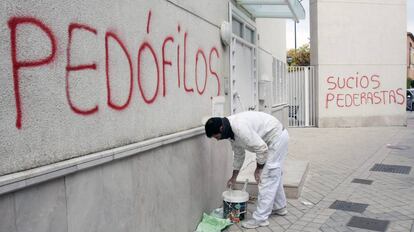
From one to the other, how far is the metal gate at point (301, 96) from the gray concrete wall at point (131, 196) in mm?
11085

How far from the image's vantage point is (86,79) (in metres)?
2.82

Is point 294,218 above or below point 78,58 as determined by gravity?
below

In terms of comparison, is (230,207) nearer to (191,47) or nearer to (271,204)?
(271,204)

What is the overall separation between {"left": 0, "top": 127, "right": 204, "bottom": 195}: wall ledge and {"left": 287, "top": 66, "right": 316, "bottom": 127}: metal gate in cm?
1283

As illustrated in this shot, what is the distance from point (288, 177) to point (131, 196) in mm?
3655

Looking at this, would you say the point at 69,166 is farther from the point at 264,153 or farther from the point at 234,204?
the point at 234,204

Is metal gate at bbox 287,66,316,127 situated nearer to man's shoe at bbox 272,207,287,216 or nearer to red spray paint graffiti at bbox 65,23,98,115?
man's shoe at bbox 272,207,287,216

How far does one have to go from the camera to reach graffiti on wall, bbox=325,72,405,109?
608 inches

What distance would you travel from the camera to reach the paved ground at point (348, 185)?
5043mm

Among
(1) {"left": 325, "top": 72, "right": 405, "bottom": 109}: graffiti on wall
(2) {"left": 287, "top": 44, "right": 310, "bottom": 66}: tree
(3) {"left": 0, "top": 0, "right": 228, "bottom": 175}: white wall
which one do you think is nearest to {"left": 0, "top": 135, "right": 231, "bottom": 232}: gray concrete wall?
(3) {"left": 0, "top": 0, "right": 228, "bottom": 175}: white wall

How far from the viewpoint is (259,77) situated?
979cm

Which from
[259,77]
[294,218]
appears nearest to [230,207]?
[294,218]

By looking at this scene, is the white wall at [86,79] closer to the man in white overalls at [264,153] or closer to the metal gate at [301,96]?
the man in white overalls at [264,153]

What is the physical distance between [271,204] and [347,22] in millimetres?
12443
